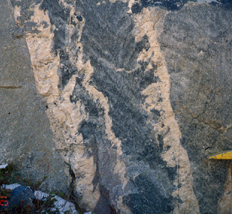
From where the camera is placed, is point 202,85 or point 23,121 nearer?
point 202,85

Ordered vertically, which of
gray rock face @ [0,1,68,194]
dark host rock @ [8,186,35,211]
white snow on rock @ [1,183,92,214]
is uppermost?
gray rock face @ [0,1,68,194]

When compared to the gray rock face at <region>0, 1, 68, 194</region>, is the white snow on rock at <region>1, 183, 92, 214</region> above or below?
below

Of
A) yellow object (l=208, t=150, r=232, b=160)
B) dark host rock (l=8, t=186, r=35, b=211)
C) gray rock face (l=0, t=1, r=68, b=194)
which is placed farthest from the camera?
gray rock face (l=0, t=1, r=68, b=194)

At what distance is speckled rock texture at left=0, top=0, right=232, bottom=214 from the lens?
1685 mm

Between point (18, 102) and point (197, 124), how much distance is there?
1527mm

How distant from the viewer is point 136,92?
1728 millimetres

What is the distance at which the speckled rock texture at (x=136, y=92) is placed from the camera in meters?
1.68

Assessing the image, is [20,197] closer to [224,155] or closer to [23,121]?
[23,121]

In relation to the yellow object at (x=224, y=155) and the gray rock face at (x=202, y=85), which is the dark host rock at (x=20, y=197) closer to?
the gray rock face at (x=202, y=85)

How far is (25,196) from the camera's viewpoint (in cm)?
157

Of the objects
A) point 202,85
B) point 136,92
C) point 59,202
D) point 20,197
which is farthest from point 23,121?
point 202,85

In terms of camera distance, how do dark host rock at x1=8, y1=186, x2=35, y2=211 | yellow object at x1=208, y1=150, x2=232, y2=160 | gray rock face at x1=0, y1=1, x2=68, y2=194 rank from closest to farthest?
dark host rock at x1=8, y1=186, x2=35, y2=211
yellow object at x1=208, y1=150, x2=232, y2=160
gray rock face at x1=0, y1=1, x2=68, y2=194

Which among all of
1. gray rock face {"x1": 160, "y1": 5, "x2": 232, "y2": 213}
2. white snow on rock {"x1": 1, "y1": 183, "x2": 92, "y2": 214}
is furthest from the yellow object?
white snow on rock {"x1": 1, "y1": 183, "x2": 92, "y2": 214}

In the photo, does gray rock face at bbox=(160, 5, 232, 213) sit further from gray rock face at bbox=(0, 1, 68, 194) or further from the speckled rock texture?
gray rock face at bbox=(0, 1, 68, 194)
